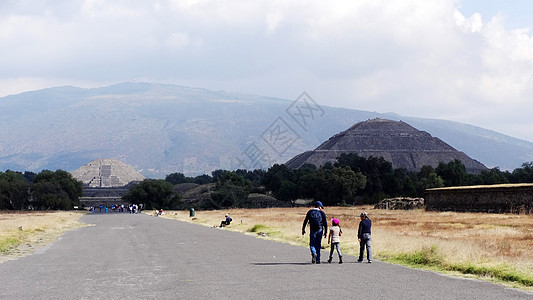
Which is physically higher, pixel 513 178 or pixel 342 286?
pixel 513 178

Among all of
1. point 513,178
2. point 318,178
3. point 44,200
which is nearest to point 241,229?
point 318,178

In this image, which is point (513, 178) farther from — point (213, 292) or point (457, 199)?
point (213, 292)

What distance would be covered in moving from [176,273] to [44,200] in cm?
12457

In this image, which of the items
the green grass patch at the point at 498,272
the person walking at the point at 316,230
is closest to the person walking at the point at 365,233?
the person walking at the point at 316,230

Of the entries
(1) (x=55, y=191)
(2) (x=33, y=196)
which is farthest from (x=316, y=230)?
(1) (x=55, y=191)

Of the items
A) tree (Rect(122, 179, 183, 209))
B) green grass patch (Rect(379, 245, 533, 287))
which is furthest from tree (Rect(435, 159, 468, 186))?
green grass patch (Rect(379, 245, 533, 287))

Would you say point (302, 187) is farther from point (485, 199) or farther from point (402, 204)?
point (485, 199)

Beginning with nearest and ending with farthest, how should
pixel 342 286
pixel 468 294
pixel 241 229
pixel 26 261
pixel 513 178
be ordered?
1. pixel 468 294
2. pixel 342 286
3. pixel 26 261
4. pixel 241 229
5. pixel 513 178

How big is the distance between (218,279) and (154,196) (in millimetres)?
142644

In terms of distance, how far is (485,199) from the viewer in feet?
221

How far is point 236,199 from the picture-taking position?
142 m

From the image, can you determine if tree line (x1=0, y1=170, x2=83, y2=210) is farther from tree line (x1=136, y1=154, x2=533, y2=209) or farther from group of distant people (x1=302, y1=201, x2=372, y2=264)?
group of distant people (x1=302, y1=201, x2=372, y2=264)

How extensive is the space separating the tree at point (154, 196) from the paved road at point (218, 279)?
132 meters

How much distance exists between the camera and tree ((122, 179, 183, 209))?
15888 cm
